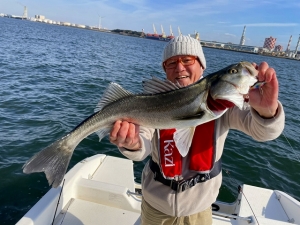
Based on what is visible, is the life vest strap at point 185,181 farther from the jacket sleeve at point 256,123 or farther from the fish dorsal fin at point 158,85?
the fish dorsal fin at point 158,85

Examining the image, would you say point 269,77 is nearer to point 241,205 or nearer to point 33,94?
point 241,205

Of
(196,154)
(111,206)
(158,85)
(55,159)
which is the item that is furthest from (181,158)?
(111,206)

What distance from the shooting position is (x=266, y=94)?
230 centimetres

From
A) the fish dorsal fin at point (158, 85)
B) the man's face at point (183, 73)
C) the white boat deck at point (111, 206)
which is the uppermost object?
the man's face at point (183, 73)

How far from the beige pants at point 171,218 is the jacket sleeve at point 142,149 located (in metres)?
0.72

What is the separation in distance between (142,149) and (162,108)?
585 mm

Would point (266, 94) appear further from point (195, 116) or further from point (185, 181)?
point (185, 181)

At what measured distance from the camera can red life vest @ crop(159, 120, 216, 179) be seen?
2852 mm

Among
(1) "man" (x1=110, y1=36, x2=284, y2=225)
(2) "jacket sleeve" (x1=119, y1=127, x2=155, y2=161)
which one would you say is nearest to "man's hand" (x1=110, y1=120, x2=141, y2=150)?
(1) "man" (x1=110, y1=36, x2=284, y2=225)

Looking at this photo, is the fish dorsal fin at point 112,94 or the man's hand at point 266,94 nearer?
the man's hand at point 266,94

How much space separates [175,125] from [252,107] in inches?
32.6

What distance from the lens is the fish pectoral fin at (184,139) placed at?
2.66 m

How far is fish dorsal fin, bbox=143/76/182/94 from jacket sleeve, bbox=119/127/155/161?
0.57 m

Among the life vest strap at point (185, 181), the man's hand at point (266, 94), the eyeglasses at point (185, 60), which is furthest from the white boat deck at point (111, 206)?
the eyeglasses at point (185, 60)
